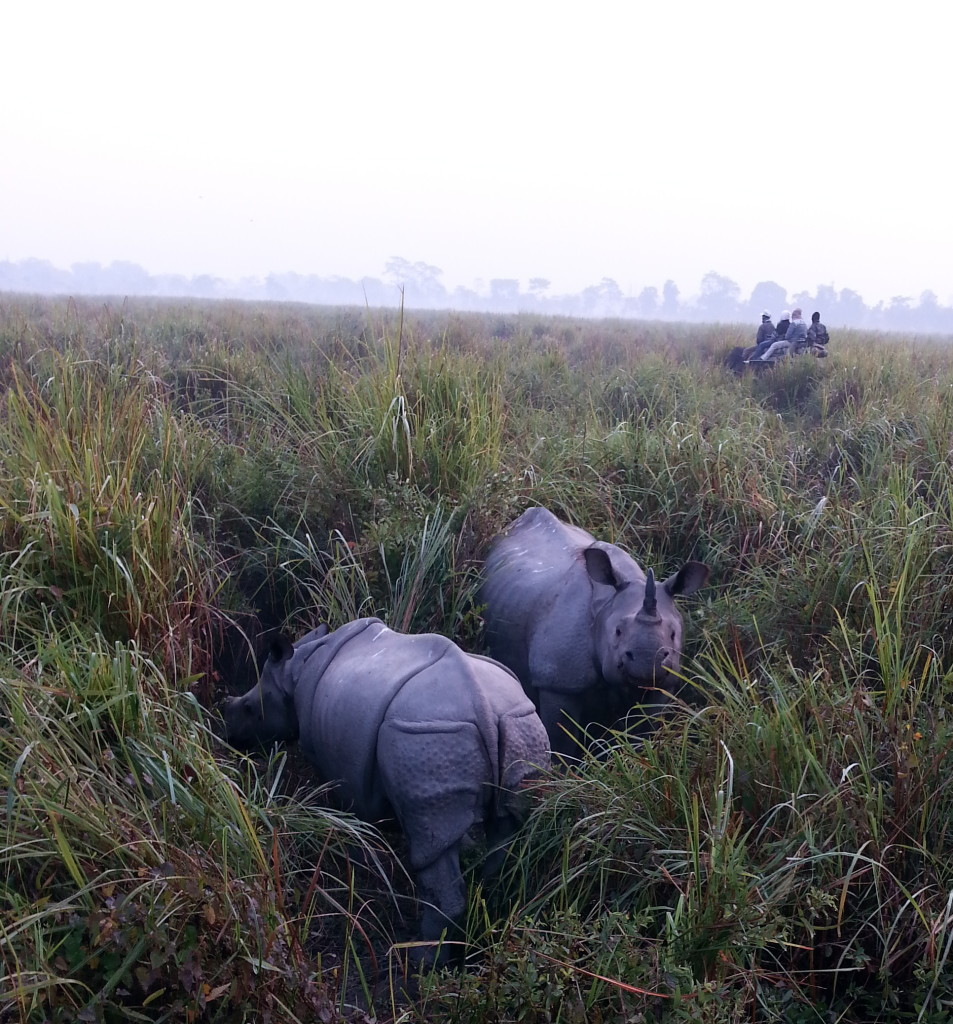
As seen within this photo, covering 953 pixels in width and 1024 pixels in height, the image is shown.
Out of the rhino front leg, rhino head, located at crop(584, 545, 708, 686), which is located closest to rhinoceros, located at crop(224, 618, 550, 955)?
the rhino front leg

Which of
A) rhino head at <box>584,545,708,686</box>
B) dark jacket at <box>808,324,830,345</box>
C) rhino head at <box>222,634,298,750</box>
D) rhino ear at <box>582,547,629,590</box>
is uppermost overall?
dark jacket at <box>808,324,830,345</box>

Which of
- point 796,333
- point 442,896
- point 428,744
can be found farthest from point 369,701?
point 796,333

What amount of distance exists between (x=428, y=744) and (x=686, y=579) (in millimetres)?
1253

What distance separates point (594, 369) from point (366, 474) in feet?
18.3

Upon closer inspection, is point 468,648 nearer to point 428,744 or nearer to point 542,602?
point 542,602

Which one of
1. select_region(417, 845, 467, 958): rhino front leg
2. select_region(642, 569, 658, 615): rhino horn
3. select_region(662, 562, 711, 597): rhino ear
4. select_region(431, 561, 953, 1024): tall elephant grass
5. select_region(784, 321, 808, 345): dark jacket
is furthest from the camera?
select_region(784, 321, 808, 345): dark jacket

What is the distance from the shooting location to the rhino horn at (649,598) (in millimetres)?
3346

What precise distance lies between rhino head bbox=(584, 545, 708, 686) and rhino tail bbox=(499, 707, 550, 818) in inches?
21.3

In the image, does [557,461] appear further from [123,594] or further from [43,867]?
[43,867]

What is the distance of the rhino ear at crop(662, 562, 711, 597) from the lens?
353cm

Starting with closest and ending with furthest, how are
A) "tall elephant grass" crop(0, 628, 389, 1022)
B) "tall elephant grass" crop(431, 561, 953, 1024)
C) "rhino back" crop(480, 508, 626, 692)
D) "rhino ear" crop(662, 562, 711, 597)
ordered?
"tall elephant grass" crop(0, 628, 389, 1022) < "tall elephant grass" crop(431, 561, 953, 1024) < "rhino ear" crop(662, 562, 711, 597) < "rhino back" crop(480, 508, 626, 692)

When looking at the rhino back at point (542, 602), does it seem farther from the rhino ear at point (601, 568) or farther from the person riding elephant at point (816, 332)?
the person riding elephant at point (816, 332)

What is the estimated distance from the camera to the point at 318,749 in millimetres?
3363

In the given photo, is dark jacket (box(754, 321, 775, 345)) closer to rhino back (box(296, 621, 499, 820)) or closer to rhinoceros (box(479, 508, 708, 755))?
rhinoceros (box(479, 508, 708, 755))
